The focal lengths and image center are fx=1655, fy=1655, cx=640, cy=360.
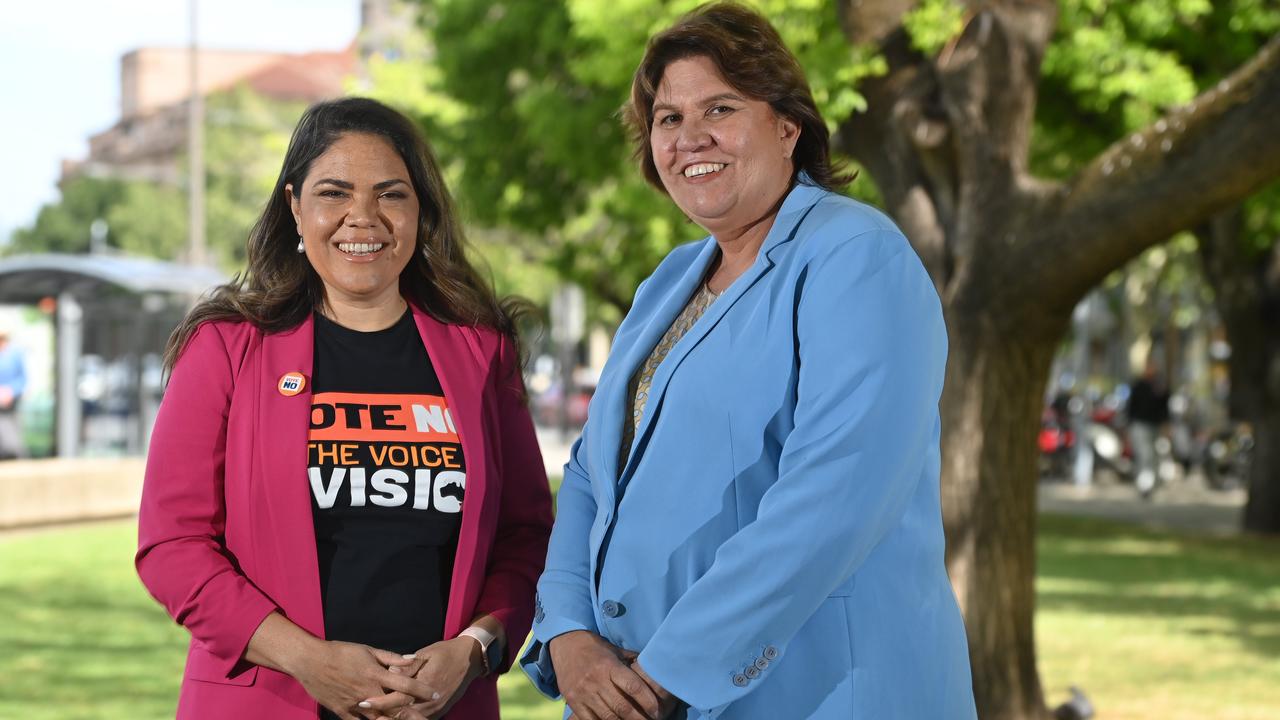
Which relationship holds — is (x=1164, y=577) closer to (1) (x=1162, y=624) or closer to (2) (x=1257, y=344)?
(1) (x=1162, y=624)

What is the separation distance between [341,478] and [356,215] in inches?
21.3

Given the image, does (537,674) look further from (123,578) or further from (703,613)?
(123,578)

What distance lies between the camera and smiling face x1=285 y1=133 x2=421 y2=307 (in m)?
3.37

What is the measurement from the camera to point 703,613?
9.04 feet

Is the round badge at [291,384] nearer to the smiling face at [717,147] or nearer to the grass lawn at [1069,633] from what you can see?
the smiling face at [717,147]

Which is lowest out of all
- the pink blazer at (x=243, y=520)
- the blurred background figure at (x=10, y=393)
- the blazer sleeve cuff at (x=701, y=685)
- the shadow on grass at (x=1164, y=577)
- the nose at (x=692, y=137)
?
the shadow on grass at (x=1164, y=577)

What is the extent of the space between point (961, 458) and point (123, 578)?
8572mm

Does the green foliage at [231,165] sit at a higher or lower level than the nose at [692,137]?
higher

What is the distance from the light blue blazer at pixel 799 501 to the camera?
272 centimetres

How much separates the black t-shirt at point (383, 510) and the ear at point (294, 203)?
0.36 m

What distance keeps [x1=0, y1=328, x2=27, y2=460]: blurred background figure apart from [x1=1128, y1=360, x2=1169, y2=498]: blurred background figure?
1594cm

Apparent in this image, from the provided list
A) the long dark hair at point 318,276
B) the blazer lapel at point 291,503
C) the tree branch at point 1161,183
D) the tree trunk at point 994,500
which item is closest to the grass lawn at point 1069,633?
the tree trunk at point 994,500

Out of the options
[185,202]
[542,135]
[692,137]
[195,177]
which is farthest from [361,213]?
[185,202]

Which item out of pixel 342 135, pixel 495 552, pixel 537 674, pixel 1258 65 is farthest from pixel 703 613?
pixel 1258 65
